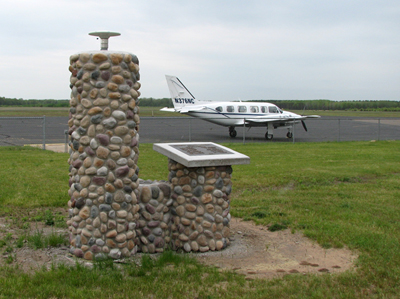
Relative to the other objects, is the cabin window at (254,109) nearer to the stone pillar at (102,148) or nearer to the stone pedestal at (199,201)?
the stone pedestal at (199,201)

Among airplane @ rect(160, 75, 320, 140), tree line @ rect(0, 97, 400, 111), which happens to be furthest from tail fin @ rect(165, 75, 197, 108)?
tree line @ rect(0, 97, 400, 111)

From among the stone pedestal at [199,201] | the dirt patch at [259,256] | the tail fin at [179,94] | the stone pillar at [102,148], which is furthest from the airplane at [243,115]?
the stone pillar at [102,148]

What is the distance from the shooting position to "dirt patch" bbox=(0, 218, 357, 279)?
5.83 m

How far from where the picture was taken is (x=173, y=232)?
21.9ft

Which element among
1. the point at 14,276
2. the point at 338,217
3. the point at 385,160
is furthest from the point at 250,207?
the point at 385,160

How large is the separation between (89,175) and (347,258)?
3579 mm

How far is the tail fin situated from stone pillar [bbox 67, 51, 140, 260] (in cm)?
2756

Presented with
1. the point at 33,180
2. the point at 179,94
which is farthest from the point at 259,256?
the point at 179,94

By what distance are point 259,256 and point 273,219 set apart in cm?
204

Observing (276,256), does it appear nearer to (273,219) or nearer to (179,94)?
(273,219)

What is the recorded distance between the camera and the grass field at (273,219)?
507 cm

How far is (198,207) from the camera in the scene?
6516mm

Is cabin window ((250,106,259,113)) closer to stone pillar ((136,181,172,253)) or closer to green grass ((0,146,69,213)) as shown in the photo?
green grass ((0,146,69,213))

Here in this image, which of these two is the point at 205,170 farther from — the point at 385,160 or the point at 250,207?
the point at 385,160
